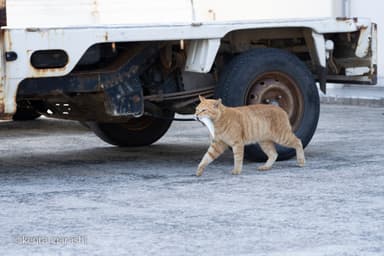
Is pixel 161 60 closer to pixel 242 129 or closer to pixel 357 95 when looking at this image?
pixel 242 129

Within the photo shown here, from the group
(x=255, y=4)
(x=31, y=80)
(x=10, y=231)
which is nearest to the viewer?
(x=10, y=231)

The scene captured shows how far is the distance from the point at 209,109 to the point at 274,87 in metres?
0.94

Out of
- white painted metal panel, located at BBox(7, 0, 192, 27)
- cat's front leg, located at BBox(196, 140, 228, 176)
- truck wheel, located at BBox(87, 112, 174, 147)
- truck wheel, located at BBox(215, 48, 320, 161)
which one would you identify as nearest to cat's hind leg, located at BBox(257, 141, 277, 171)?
truck wheel, located at BBox(215, 48, 320, 161)

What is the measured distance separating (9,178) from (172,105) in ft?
5.09

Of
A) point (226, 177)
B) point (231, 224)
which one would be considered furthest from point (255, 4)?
point (231, 224)

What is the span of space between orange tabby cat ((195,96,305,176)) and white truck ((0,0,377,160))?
0.25 meters

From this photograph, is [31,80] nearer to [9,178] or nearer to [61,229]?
[9,178]

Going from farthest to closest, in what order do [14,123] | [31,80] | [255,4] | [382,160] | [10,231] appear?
[255,4] → [14,123] → [382,160] → [31,80] → [10,231]

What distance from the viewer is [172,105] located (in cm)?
912

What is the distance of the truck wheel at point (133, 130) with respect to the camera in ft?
34.1

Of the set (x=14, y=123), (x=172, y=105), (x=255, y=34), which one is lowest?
(x=14, y=123)

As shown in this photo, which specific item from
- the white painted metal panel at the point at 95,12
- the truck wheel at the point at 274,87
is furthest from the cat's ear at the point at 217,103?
the white painted metal panel at the point at 95,12

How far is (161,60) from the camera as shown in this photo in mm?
8812

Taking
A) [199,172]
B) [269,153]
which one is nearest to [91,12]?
[199,172]
